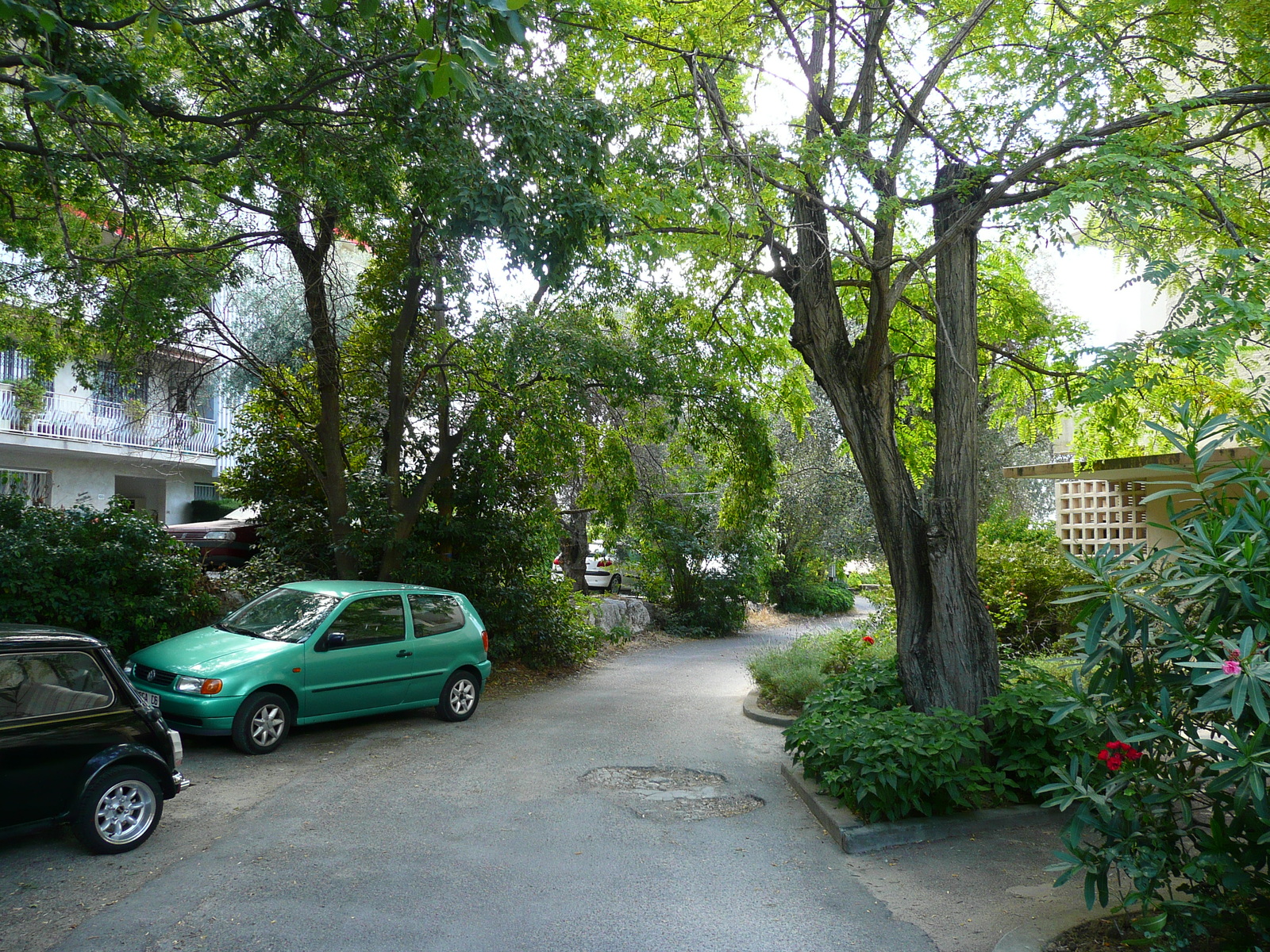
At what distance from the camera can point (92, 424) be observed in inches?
896

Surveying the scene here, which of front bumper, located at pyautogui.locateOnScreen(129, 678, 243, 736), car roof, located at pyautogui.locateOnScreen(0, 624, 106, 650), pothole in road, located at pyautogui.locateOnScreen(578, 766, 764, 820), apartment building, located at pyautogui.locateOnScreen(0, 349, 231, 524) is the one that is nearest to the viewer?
car roof, located at pyautogui.locateOnScreen(0, 624, 106, 650)

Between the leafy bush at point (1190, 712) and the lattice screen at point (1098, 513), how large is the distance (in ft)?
44.0

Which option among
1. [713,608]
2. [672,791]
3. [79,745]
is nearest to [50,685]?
[79,745]

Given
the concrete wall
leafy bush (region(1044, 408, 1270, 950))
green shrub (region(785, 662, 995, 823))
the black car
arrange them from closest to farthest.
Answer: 1. leafy bush (region(1044, 408, 1270, 950))
2. the black car
3. green shrub (region(785, 662, 995, 823))
4. the concrete wall

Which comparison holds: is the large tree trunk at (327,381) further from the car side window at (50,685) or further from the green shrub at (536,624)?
the car side window at (50,685)

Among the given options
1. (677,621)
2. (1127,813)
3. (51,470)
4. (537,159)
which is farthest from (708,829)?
(51,470)

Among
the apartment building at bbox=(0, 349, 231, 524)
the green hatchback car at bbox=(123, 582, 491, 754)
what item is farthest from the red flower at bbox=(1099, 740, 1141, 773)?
the apartment building at bbox=(0, 349, 231, 524)

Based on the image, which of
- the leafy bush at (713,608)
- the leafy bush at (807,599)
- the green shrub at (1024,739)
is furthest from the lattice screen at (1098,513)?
the green shrub at (1024,739)

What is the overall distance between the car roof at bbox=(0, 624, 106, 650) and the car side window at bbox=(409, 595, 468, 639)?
14.7 feet

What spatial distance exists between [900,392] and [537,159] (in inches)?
245

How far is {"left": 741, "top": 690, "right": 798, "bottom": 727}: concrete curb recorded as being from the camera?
37.3 ft

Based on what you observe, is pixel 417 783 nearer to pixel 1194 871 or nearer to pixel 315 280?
pixel 1194 871

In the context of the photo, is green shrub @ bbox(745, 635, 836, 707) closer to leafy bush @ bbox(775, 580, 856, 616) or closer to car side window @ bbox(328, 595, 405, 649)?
car side window @ bbox(328, 595, 405, 649)

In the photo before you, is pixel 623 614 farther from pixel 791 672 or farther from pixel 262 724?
pixel 262 724
